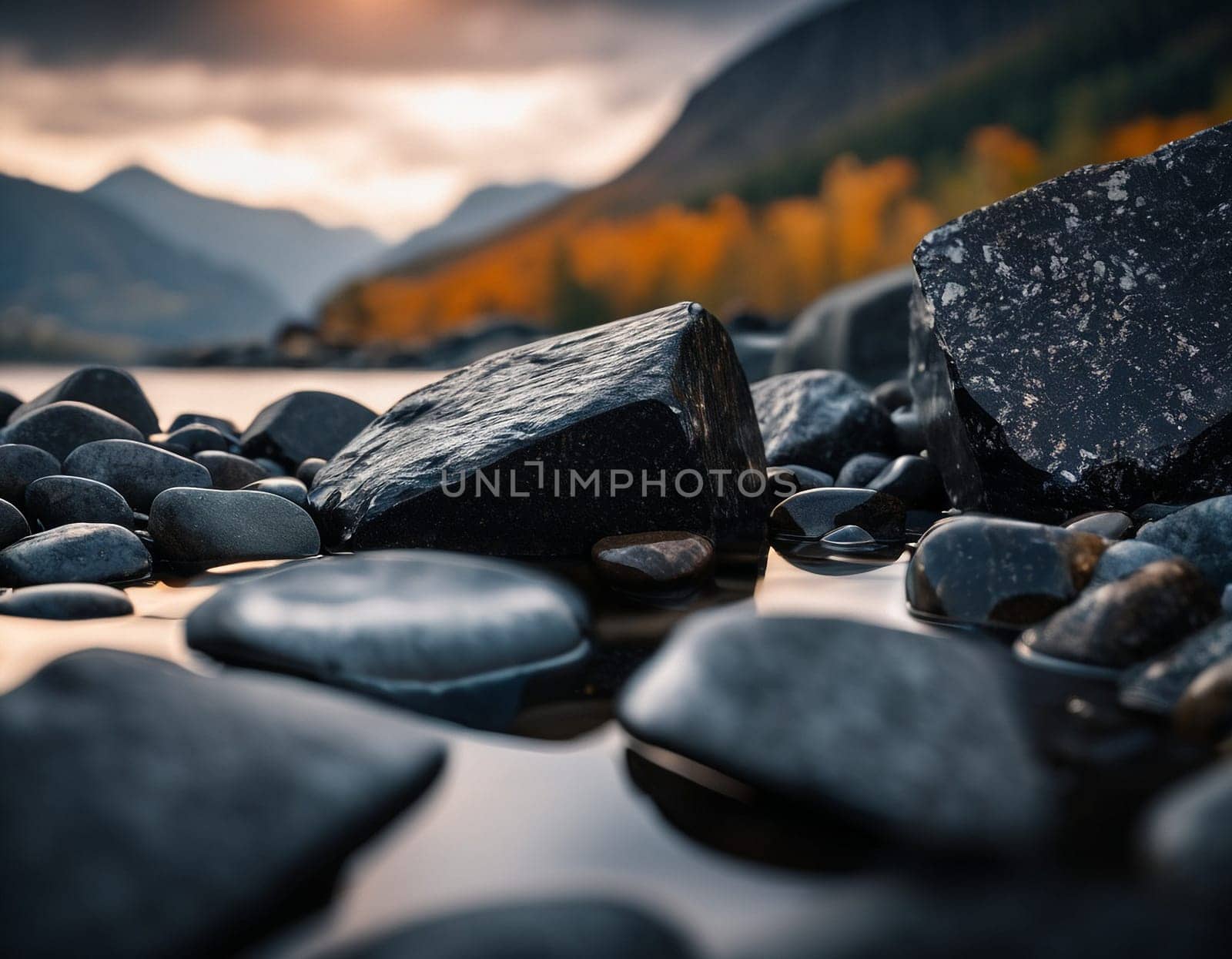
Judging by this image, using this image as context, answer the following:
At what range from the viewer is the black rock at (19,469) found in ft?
12.3

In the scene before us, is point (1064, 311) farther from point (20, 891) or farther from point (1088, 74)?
point (1088, 74)

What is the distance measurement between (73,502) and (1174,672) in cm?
358

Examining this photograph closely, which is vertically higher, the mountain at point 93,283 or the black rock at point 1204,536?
the mountain at point 93,283

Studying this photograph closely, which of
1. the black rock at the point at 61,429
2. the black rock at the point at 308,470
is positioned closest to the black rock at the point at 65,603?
the black rock at the point at 308,470

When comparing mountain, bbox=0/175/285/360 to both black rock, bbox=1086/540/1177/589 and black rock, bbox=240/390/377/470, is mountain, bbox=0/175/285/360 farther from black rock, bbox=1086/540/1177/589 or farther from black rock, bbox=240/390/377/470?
black rock, bbox=1086/540/1177/589

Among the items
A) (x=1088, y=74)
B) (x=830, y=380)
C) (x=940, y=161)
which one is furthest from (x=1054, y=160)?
(x=830, y=380)

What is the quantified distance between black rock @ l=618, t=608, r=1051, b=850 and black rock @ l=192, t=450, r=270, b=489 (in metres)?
3.30

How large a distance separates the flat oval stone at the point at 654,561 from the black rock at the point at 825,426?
6.29ft

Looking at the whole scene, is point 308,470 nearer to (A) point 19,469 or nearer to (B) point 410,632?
(A) point 19,469

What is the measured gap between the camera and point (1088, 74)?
6812 cm

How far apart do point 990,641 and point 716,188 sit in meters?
77.2

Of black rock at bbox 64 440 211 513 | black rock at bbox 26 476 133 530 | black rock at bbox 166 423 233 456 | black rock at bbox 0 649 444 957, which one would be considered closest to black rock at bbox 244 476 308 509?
black rock at bbox 64 440 211 513

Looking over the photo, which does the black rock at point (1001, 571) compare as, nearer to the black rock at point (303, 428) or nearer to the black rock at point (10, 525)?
the black rock at point (10, 525)

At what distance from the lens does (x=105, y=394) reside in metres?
5.62
